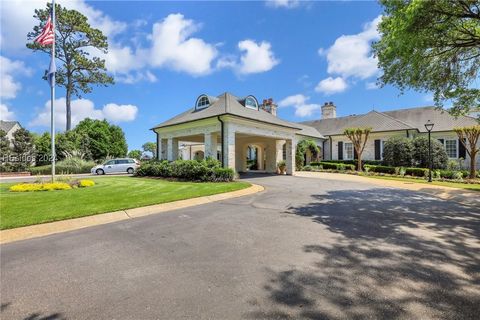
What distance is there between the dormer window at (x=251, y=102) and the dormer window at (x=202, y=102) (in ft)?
10.3

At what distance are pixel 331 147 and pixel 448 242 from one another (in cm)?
2524

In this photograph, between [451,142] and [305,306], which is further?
[451,142]

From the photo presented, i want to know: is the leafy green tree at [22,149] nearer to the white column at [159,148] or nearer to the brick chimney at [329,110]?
the white column at [159,148]

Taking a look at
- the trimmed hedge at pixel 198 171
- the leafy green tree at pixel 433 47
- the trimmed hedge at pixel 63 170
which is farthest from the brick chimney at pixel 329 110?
the trimmed hedge at pixel 63 170

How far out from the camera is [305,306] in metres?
2.51

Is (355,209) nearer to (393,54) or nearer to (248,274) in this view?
(248,274)

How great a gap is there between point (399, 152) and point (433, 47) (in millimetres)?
14005

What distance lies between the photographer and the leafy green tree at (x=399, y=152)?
2024 cm

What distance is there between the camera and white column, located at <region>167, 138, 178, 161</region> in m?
19.8

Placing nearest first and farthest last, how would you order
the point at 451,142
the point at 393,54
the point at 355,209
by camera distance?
1. the point at 355,209
2. the point at 393,54
3. the point at 451,142

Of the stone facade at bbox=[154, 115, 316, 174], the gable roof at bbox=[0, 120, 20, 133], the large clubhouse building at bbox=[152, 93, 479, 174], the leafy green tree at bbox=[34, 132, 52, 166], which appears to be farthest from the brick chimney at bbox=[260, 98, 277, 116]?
the gable roof at bbox=[0, 120, 20, 133]

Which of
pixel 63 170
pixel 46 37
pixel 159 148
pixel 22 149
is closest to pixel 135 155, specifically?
pixel 22 149

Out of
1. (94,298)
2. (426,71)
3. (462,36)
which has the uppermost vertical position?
(462,36)

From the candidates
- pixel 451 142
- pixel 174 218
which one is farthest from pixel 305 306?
pixel 451 142
